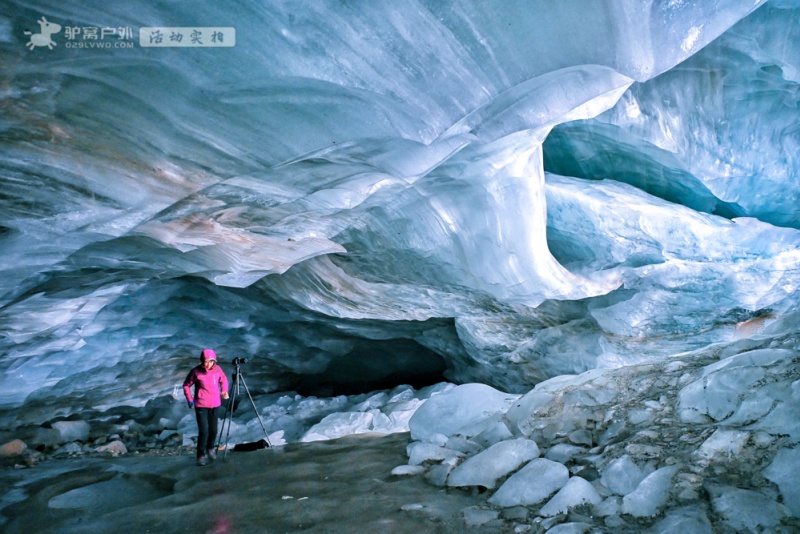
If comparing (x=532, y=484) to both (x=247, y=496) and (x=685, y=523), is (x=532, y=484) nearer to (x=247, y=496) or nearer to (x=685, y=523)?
(x=685, y=523)

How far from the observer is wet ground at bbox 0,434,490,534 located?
3.05 metres

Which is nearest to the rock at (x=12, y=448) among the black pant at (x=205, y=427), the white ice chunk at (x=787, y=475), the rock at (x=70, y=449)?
the rock at (x=70, y=449)

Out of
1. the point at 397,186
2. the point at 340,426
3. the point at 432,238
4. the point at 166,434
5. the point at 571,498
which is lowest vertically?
the point at 166,434

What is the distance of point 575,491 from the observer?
278cm

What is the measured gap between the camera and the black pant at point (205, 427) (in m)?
5.05

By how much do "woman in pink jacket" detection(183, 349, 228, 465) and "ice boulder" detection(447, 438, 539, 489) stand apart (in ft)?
8.91

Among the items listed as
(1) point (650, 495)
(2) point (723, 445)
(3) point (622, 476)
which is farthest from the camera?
(3) point (622, 476)

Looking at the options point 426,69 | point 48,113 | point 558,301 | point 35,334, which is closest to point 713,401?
point 426,69

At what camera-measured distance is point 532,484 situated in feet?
9.96

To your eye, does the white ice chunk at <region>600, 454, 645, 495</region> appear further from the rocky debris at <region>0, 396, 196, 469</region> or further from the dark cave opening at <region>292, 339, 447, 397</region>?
the dark cave opening at <region>292, 339, 447, 397</region>

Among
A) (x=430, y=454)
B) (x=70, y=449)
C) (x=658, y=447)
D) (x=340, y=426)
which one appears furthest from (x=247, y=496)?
(x=70, y=449)

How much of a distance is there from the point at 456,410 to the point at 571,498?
219cm

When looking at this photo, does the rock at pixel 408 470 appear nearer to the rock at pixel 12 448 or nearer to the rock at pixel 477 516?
the rock at pixel 477 516

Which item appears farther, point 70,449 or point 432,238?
point 70,449
